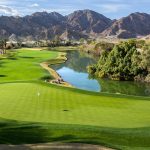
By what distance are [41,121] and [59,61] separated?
85.5 meters

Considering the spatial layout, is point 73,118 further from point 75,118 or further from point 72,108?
point 72,108

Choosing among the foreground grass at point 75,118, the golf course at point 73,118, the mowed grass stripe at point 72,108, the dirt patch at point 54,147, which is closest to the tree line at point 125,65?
the mowed grass stripe at point 72,108

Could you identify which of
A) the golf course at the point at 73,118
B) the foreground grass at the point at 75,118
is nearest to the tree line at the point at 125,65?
the golf course at the point at 73,118

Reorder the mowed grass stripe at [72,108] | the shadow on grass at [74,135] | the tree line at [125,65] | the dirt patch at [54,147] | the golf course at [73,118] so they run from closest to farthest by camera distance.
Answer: the dirt patch at [54,147] → the shadow on grass at [74,135] → the golf course at [73,118] → the mowed grass stripe at [72,108] → the tree line at [125,65]

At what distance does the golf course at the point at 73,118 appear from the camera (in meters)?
18.8

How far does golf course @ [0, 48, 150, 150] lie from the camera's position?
739 inches

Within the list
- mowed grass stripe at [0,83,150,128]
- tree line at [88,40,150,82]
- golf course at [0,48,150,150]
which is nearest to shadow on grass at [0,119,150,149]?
golf course at [0,48,150,150]

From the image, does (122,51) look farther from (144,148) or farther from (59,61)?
(144,148)

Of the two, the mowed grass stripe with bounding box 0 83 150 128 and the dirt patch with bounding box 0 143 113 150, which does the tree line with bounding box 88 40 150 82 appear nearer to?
the mowed grass stripe with bounding box 0 83 150 128

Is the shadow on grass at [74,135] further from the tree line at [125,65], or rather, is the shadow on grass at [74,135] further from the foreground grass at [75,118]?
the tree line at [125,65]

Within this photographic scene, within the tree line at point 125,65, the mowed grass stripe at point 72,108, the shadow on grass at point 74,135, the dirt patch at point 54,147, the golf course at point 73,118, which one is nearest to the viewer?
the dirt patch at point 54,147

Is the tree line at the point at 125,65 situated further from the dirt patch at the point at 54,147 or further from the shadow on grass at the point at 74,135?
the dirt patch at the point at 54,147

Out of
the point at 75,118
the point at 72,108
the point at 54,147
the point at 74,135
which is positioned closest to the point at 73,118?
the point at 75,118

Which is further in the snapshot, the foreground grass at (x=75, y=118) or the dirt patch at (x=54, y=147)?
the foreground grass at (x=75, y=118)
